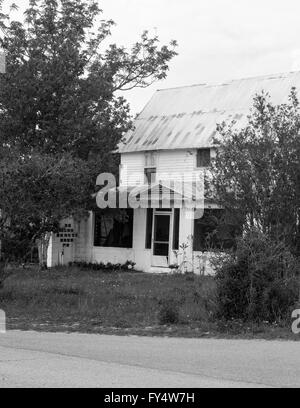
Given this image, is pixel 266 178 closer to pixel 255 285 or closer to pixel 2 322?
pixel 255 285

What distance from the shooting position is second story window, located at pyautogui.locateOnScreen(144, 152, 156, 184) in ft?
104

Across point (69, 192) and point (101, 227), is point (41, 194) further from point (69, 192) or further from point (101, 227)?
point (101, 227)

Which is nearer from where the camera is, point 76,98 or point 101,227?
point 76,98

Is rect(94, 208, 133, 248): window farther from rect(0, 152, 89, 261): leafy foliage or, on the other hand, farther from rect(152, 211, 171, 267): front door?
rect(0, 152, 89, 261): leafy foliage

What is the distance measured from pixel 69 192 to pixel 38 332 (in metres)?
5.29

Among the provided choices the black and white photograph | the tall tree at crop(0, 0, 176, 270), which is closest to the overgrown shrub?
the black and white photograph

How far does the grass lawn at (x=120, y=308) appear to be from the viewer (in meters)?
13.2

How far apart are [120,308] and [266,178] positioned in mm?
4531

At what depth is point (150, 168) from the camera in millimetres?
32031

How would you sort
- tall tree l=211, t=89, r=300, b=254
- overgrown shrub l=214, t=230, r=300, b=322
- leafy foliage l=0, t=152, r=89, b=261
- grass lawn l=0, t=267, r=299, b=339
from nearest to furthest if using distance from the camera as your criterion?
grass lawn l=0, t=267, r=299, b=339
overgrown shrub l=214, t=230, r=300, b=322
tall tree l=211, t=89, r=300, b=254
leafy foliage l=0, t=152, r=89, b=261

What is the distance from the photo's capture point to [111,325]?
14.0m
